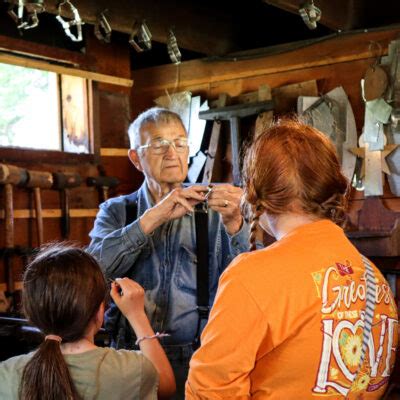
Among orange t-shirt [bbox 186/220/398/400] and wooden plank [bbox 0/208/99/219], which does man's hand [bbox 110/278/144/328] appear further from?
wooden plank [bbox 0/208/99/219]

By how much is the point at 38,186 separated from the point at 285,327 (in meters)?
3.15

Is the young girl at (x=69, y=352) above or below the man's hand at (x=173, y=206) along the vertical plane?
below

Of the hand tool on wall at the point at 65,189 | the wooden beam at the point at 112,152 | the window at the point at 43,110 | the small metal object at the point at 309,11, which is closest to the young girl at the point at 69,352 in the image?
the small metal object at the point at 309,11

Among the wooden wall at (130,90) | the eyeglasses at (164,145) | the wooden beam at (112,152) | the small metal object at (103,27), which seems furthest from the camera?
the wooden beam at (112,152)

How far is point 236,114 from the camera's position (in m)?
4.69

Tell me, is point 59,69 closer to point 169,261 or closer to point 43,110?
point 43,110

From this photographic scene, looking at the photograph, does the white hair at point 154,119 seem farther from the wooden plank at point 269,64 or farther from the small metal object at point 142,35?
the wooden plank at point 269,64

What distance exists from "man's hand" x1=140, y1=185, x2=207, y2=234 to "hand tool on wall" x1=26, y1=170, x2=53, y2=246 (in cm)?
194

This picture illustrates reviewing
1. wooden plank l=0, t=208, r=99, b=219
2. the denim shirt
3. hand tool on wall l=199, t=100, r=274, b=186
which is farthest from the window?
the denim shirt

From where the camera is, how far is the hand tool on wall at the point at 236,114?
180 inches

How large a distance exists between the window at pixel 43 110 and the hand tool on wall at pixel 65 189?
31cm

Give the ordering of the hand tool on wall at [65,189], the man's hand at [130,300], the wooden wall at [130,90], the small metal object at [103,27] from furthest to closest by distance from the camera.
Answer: the hand tool on wall at [65,189], the wooden wall at [130,90], the small metal object at [103,27], the man's hand at [130,300]

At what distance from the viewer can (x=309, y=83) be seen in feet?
14.7

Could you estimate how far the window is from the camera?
4.32 meters
